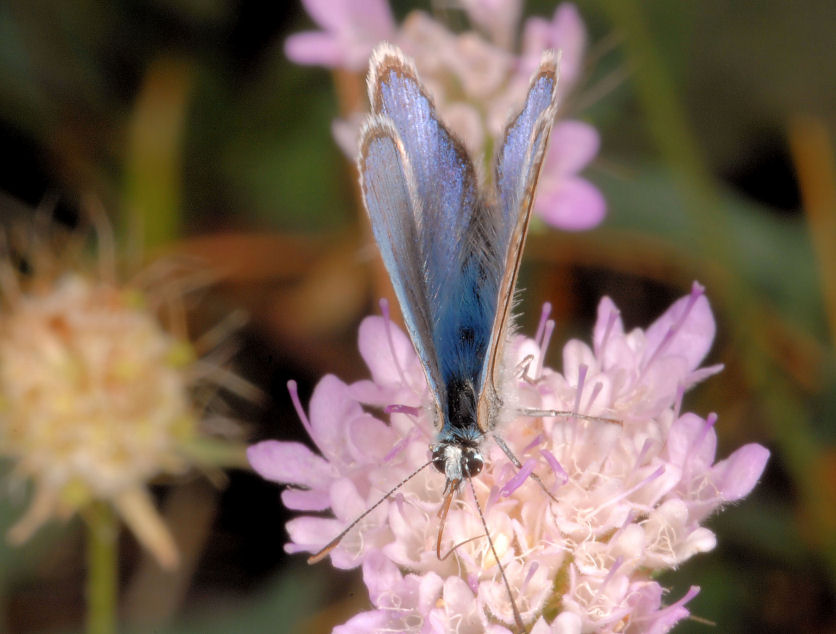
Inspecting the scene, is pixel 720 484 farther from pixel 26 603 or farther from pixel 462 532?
pixel 26 603

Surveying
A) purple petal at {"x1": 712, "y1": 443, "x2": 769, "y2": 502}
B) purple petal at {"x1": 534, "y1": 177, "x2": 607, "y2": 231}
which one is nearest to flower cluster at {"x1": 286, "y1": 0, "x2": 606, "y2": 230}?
purple petal at {"x1": 534, "y1": 177, "x2": 607, "y2": 231}

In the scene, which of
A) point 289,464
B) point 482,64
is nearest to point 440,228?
point 289,464

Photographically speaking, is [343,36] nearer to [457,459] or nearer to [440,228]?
[440,228]

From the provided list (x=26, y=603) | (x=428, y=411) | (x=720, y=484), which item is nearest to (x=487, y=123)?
(x=428, y=411)

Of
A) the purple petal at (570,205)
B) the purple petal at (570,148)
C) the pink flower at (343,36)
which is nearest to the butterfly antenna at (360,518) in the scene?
the purple petal at (570,205)

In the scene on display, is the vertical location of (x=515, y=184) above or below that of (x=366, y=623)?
above

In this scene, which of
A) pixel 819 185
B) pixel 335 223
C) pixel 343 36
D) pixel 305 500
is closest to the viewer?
pixel 305 500

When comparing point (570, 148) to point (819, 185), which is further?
point (819, 185)
